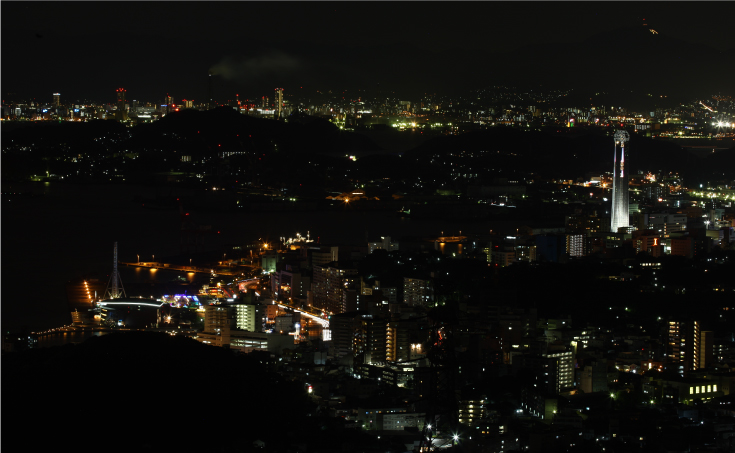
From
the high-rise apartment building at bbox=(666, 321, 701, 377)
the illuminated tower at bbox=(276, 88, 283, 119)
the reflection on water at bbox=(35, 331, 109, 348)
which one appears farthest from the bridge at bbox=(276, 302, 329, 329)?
the illuminated tower at bbox=(276, 88, 283, 119)

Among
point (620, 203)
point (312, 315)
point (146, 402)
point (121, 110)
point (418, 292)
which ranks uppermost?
point (121, 110)

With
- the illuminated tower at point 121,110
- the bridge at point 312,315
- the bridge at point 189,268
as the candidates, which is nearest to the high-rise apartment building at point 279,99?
the illuminated tower at point 121,110

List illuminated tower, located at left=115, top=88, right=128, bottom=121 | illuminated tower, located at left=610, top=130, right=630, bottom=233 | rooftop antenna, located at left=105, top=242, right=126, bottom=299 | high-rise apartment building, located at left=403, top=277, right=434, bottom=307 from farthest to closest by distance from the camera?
Result: illuminated tower, located at left=115, top=88, right=128, bottom=121, illuminated tower, located at left=610, top=130, right=630, bottom=233, high-rise apartment building, located at left=403, top=277, right=434, bottom=307, rooftop antenna, located at left=105, top=242, right=126, bottom=299

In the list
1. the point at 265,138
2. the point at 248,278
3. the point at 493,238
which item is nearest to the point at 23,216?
the point at 248,278

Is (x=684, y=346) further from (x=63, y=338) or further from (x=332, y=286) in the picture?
(x=63, y=338)

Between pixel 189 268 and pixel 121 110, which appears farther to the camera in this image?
pixel 121 110

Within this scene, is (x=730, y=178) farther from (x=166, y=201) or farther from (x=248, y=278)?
(x=248, y=278)

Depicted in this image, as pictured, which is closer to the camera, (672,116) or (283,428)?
(283,428)

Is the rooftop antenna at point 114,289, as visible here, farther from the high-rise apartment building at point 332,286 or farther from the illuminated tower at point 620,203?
the illuminated tower at point 620,203

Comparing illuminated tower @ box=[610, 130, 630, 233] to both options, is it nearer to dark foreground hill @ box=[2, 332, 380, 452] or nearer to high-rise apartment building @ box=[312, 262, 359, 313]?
high-rise apartment building @ box=[312, 262, 359, 313]

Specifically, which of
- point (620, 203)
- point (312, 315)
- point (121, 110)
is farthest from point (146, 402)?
point (121, 110)

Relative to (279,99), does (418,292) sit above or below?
below
